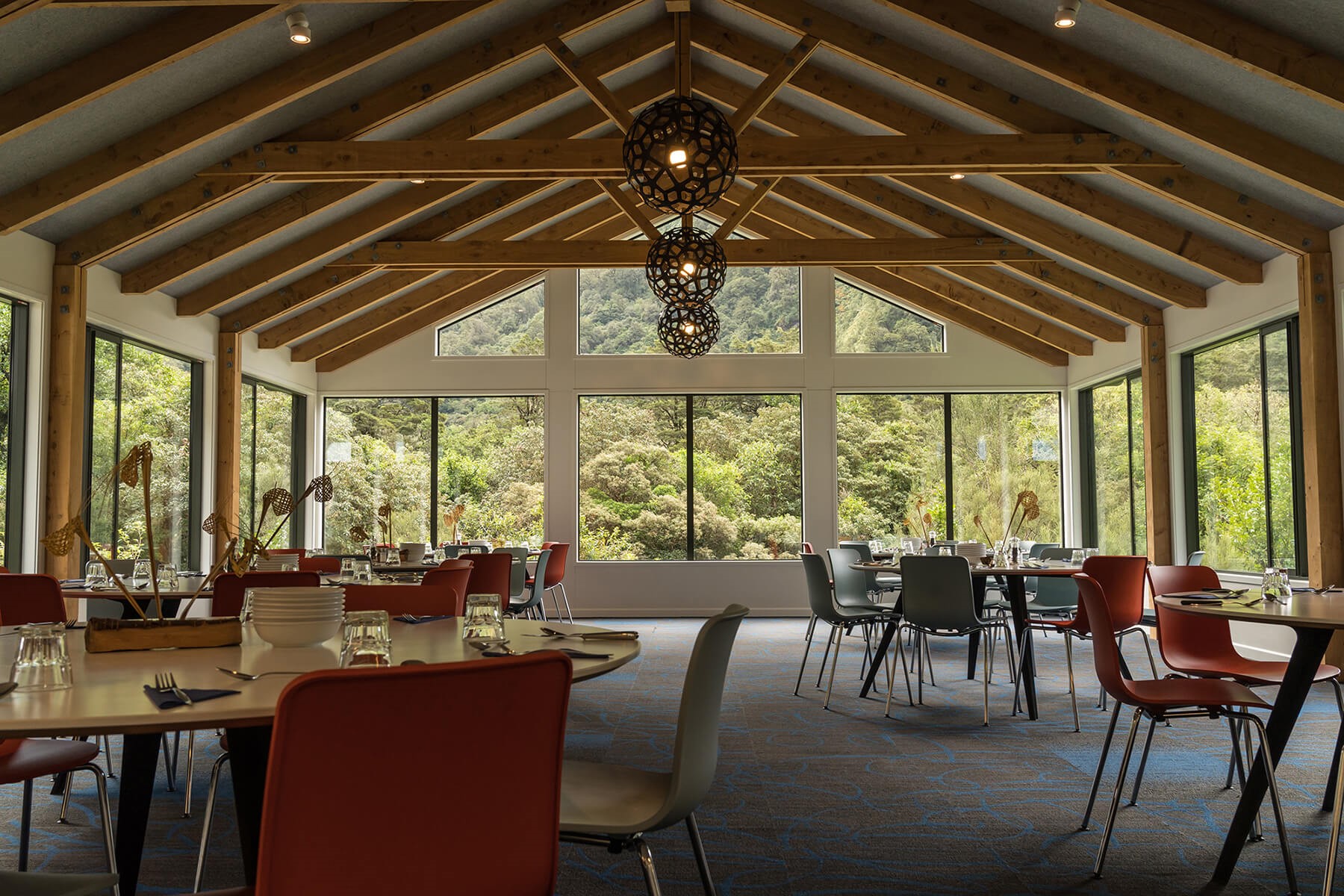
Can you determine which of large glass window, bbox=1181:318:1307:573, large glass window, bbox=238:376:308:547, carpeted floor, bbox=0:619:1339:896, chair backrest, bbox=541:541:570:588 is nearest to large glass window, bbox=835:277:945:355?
large glass window, bbox=1181:318:1307:573

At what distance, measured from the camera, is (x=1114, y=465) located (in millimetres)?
10797

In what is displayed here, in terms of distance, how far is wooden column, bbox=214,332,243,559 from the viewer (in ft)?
30.4

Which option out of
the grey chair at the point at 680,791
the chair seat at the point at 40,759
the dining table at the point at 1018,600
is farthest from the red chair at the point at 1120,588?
the chair seat at the point at 40,759

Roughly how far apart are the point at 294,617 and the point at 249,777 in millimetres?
405

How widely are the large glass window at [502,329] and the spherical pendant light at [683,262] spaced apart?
5119 millimetres

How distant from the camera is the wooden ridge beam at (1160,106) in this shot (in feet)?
19.8

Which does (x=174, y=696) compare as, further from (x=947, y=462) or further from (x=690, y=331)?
(x=947, y=462)

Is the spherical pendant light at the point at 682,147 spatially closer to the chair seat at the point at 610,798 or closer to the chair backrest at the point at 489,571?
the chair seat at the point at 610,798

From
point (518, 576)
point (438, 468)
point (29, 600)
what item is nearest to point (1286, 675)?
point (29, 600)

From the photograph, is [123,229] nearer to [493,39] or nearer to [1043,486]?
[493,39]

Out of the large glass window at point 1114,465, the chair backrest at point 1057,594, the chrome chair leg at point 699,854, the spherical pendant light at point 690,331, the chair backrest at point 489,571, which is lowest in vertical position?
the chrome chair leg at point 699,854

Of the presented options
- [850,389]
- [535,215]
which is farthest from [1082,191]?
[535,215]

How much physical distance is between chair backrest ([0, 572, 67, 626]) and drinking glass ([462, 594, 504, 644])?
243 centimetres

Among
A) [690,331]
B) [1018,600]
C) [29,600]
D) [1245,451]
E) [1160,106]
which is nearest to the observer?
[29,600]
